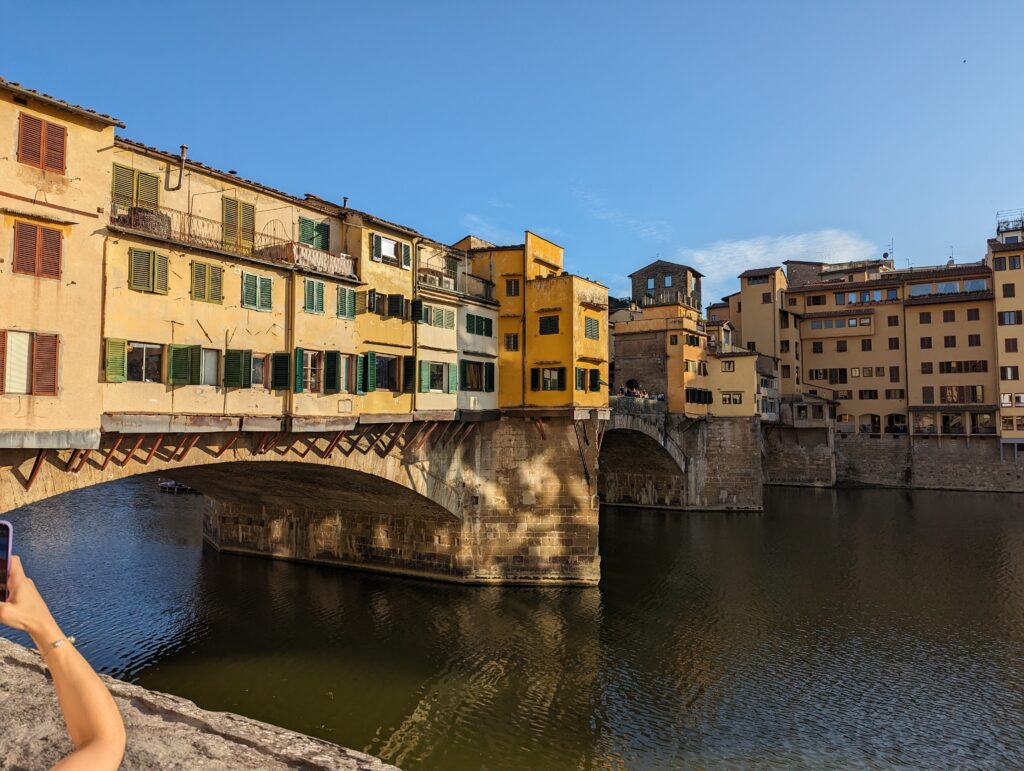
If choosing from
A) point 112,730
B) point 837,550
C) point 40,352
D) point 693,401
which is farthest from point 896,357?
point 112,730

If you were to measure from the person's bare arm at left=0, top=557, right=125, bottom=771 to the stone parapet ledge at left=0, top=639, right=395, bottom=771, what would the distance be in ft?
21.0

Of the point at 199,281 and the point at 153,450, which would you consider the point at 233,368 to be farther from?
the point at 153,450

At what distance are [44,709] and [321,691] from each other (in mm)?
13231

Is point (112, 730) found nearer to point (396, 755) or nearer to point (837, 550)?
point (396, 755)

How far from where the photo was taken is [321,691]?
21938 millimetres

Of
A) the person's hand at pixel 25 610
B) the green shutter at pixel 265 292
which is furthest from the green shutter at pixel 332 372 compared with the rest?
the person's hand at pixel 25 610

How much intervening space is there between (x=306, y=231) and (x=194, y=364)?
7.92m

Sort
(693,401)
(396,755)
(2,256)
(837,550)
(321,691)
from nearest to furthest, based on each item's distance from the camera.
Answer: (2,256)
(396,755)
(321,691)
(837,550)
(693,401)

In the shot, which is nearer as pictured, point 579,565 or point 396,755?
point 396,755

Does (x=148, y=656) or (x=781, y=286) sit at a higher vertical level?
(x=781, y=286)

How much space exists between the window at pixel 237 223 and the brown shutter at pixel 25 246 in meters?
6.43

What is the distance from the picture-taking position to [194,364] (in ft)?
68.7

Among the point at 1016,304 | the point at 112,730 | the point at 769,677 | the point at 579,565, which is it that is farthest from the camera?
the point at 1016,304

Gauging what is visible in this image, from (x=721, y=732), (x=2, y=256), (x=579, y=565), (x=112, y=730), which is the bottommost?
(x=721, y=732)
